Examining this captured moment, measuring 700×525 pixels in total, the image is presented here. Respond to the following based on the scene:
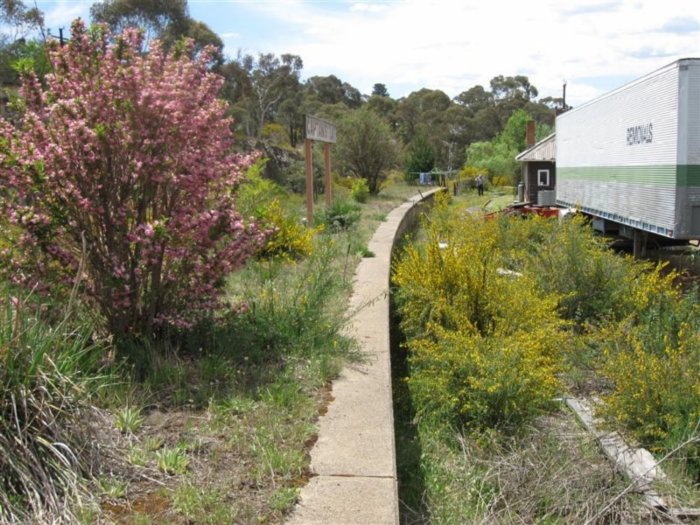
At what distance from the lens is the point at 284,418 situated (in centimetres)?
452

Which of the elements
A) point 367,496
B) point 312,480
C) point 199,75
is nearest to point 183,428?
point 312,480

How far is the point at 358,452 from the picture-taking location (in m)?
4.11

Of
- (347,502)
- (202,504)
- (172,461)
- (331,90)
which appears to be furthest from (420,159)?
(202,504)

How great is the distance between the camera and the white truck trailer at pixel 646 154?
11406 millimetres

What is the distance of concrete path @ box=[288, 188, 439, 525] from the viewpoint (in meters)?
3.44

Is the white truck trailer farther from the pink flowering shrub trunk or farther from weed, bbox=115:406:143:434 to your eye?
weed, bbox=115:406:143:434

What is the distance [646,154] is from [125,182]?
10.2 metres

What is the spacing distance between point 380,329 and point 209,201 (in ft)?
6.85

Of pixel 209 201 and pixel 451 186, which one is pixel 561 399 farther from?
pixel 451 186

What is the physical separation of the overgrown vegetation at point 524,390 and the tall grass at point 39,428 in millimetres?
1915

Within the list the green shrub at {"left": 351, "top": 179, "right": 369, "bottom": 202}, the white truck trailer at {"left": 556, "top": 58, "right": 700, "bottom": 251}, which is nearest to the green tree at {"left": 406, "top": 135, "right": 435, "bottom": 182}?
the green shrub at {"left": 351, "top": 179, "right": 369, "bottom": 202}

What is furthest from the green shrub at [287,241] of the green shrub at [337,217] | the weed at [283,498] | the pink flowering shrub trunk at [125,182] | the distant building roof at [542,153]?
the distant building roof at [542,153]

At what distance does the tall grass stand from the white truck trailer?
9.96 m

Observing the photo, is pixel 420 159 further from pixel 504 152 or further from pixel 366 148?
pixel 366 148
